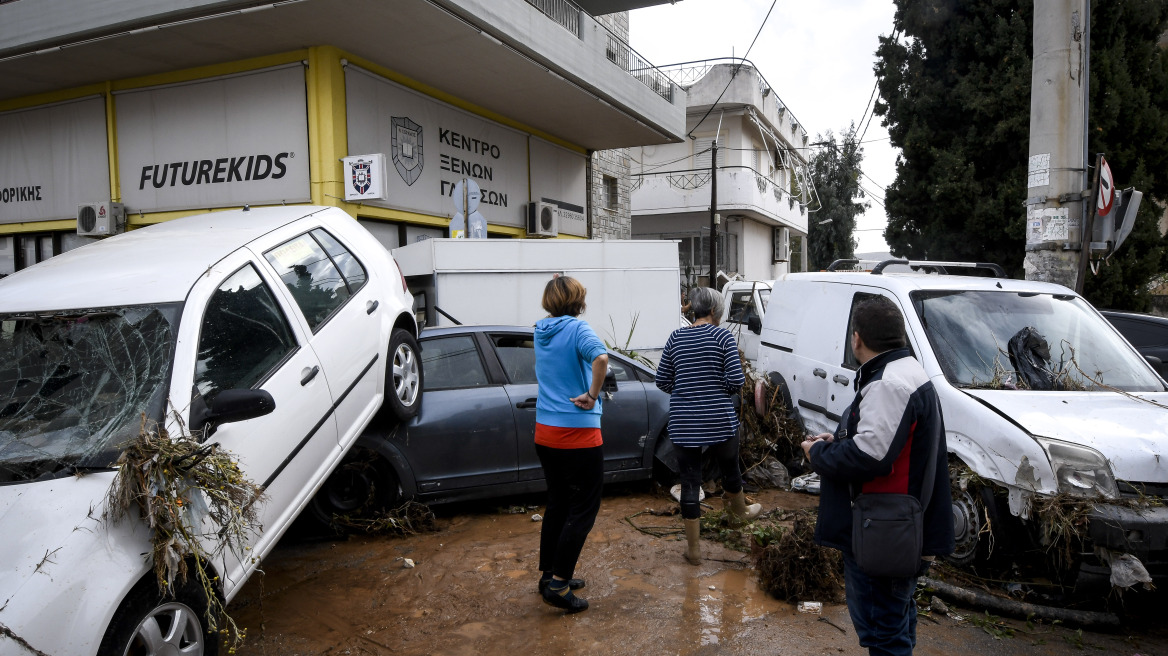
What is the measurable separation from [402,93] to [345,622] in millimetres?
7861

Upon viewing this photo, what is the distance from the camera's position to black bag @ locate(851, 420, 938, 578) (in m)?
2.65

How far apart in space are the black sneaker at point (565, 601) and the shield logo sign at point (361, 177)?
6.27 metres

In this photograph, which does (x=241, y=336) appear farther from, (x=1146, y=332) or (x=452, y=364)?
(x=1146, y=332)

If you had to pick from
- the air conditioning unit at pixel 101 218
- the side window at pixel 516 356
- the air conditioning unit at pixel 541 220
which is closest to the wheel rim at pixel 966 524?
the side window at pixel 516 356

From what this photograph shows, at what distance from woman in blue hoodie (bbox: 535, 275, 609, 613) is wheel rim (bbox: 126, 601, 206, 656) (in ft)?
5.69

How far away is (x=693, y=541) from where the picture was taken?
468 centimetres

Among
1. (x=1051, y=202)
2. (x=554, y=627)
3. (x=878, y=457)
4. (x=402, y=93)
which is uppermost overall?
(x=402, y=93)

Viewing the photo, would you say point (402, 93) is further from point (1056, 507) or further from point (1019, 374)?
point (1056, 507)

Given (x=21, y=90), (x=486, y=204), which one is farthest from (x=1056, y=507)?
(x=21, y=90)

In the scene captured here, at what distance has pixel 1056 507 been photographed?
379 cm

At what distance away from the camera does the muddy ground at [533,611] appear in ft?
12.1

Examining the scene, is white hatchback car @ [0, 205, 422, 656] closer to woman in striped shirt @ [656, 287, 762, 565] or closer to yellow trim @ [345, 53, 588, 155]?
woman in striped shirt @ [656, 287, 762, 565]

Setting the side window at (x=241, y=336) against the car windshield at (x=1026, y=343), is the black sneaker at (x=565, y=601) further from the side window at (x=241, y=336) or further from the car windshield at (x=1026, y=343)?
the car windshield at (x=1026, y=343)

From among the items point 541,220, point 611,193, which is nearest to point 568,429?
point 541,220
